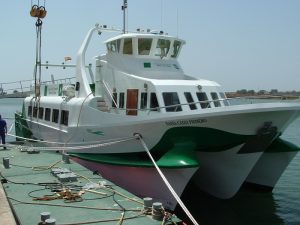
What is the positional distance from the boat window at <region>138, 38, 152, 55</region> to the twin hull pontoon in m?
0.03

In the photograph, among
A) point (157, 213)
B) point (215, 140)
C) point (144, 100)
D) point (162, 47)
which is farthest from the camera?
point (162, 47)

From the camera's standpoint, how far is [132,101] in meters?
10.6

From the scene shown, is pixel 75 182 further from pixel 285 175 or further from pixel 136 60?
pixel 285 175

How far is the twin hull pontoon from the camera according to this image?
8953 mm

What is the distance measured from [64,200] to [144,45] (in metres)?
6.14

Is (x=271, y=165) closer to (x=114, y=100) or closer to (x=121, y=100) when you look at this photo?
(x=121, y=100)

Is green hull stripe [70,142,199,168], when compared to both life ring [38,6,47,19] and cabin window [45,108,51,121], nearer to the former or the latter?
cabin window [45,108,51,121]

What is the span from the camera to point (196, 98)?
1067 cm

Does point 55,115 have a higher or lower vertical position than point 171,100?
lower

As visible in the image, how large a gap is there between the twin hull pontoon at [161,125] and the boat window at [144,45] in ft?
0.10

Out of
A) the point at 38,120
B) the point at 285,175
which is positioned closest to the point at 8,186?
the point at 38,120

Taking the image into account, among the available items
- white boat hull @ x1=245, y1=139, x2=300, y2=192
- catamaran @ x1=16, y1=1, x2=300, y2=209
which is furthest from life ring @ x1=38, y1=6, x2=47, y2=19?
white boat hull @ x1=245, y1=139, x2=300, y2=192

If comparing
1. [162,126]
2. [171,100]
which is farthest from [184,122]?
[171,100]

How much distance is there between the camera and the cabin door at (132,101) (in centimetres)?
1055
